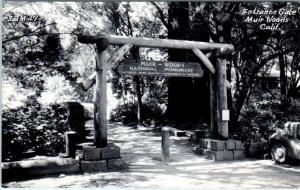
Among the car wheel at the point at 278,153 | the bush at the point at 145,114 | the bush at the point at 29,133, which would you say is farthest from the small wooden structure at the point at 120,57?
the bush at the point at 145,114

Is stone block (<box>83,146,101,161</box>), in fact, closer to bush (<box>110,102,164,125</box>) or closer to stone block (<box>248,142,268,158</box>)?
stone block (<box>248,142,268,158</box>)

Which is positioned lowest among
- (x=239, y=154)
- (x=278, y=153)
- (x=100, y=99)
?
(x=239, y=154)

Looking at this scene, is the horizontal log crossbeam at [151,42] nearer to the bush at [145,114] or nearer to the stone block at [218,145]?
the stone block at [218,145]

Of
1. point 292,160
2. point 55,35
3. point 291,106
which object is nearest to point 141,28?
point 55,35

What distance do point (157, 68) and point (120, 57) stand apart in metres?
0.98

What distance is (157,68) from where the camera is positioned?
328 inches

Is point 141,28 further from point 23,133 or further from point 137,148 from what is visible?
→ point 23,133

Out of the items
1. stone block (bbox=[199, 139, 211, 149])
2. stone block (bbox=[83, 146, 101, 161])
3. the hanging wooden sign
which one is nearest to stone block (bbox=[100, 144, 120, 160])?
stone block (bbox=[83, 146, 101, 161])

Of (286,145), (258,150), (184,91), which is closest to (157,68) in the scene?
(286,145)

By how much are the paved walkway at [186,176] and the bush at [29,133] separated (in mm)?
2034

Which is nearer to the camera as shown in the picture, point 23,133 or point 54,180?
point 54,180

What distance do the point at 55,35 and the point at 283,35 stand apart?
800 cm

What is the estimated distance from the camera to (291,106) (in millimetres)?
14312

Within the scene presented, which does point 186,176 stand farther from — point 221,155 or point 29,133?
point 29,133
